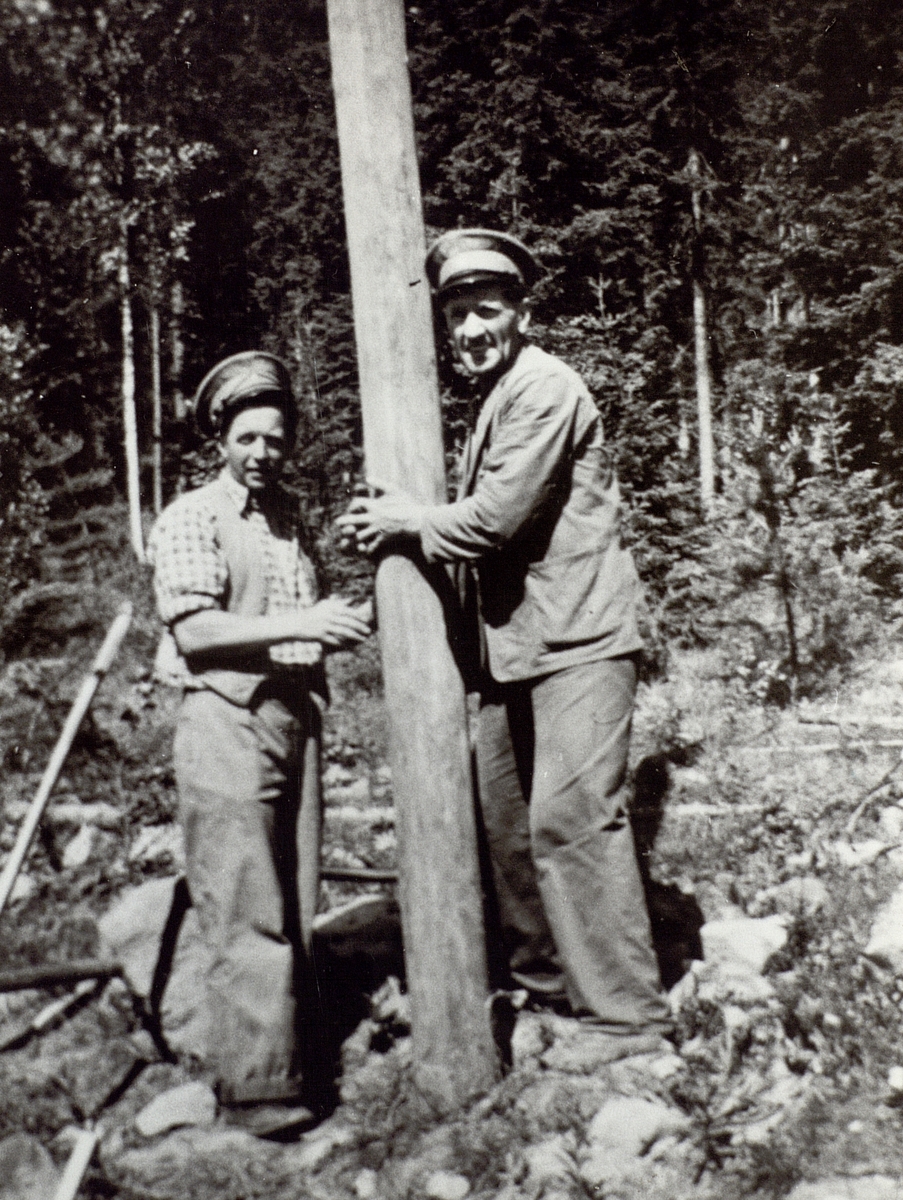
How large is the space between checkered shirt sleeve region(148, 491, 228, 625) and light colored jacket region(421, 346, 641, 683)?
2.51ft

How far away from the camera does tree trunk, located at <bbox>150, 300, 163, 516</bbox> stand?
74.7 ft

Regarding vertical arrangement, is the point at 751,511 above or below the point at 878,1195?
above

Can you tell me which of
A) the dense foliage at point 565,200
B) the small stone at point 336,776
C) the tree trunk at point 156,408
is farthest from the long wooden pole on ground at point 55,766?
the tree trunk at point 156,408

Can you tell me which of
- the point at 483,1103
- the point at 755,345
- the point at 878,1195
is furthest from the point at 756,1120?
the point at 755,345

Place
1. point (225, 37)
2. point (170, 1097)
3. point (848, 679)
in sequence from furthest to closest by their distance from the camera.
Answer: point (225, 37)
point (848, 679)
point (170, 1097)

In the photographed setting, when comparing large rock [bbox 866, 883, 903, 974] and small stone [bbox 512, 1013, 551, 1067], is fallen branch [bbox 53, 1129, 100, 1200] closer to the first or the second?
small stone [bbox 512, 1013, 551, 1067]

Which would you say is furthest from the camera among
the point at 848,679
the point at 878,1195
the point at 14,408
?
the point at 14,408

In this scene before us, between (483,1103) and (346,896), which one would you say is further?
(346,896)

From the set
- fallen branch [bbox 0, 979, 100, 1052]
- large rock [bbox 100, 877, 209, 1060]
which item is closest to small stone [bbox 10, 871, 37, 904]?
fallen branch [bbox 0, 979, 100, 1052]

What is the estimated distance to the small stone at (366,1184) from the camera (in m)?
2.70

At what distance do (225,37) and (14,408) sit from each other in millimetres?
14374

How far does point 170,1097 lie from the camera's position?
3.29 m

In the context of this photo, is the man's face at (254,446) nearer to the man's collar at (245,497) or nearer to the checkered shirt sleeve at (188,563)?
the man's collar at (245,497)

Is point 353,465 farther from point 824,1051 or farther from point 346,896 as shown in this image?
point 824,1051
